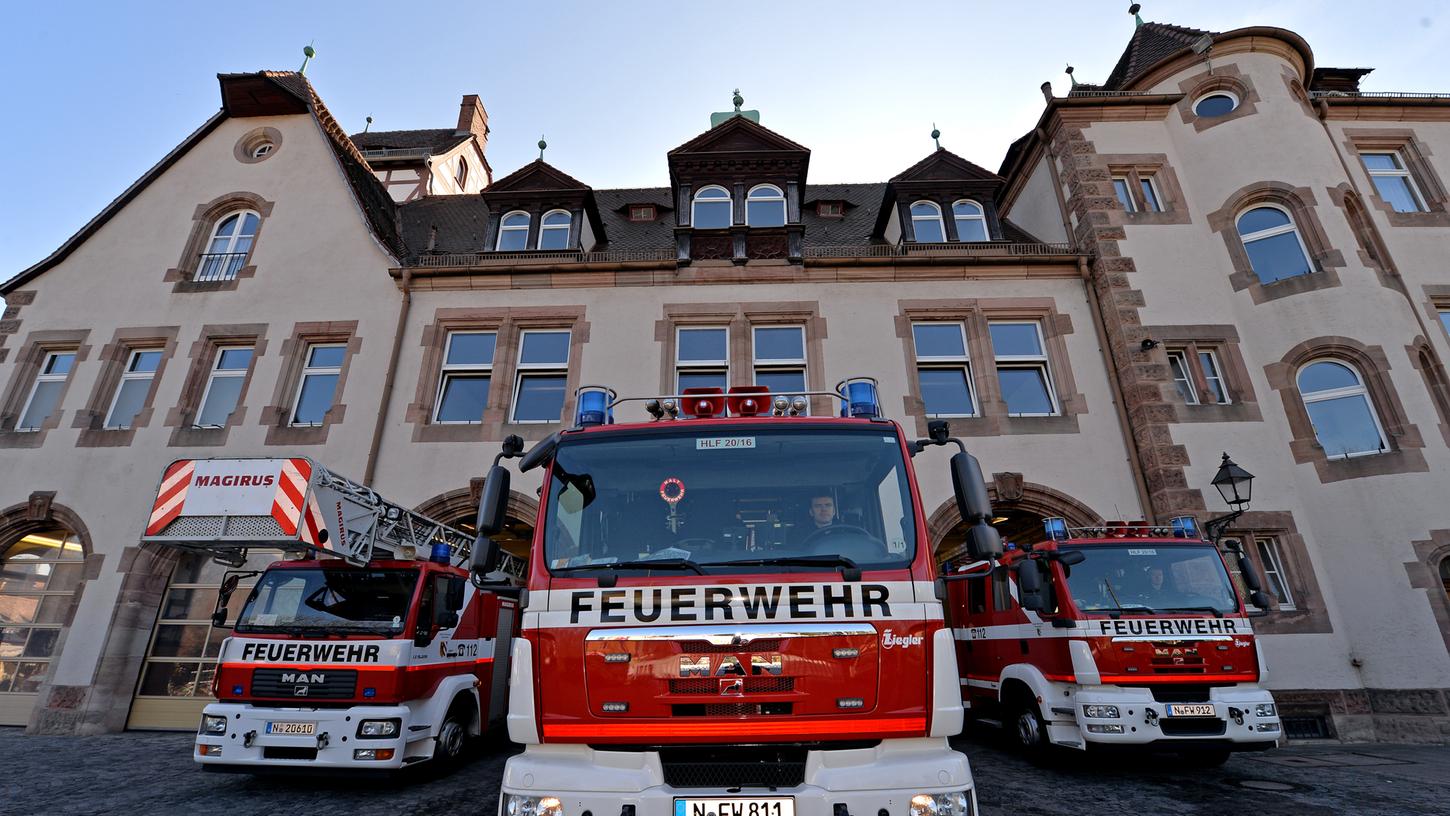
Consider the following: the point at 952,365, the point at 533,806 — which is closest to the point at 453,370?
the point at 952,365

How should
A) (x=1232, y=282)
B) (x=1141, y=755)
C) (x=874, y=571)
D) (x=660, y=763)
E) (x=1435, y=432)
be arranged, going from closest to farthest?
1. (x=660, y=763)
2. (x=874, y=571)
3. (x=1141, y=755)
4. (x=1435, y=432)
5. (x=1232, y=282)

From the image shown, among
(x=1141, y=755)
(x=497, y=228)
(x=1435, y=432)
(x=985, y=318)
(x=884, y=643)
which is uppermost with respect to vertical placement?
(x=497, y=228)

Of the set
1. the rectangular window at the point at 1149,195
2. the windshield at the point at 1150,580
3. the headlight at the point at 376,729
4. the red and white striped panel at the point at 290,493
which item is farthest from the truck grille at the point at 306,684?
the rectangular window at the point at 1149,195

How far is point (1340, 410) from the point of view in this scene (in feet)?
34.8

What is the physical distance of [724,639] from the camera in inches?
132

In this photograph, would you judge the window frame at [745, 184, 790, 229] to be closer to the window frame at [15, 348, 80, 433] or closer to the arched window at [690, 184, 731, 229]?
the arched window at [690, 184, 731, 229]

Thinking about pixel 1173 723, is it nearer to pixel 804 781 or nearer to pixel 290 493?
pixel 804 781

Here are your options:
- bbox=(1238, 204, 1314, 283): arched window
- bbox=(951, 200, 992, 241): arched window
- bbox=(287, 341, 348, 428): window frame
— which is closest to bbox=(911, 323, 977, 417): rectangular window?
bbox=(951, 200, 992, 241): arched window

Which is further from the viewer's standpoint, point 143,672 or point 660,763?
point 143,672

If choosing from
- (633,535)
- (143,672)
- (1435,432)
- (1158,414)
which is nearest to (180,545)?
(633,535)

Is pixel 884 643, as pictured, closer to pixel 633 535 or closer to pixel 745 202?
pixel 633 535

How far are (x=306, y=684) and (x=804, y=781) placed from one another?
5.29 m

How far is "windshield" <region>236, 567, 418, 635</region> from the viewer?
647cm

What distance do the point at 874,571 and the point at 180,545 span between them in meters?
6.23
